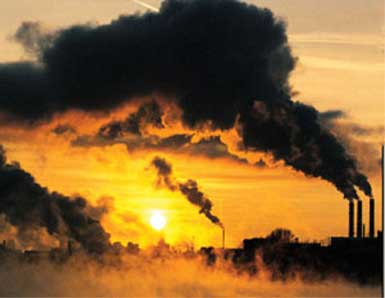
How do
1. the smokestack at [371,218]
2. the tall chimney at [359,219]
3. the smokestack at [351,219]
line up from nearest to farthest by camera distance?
the smokestack at [351,219]
the tall chimney at [359,219]
the smokestack at [371,218]

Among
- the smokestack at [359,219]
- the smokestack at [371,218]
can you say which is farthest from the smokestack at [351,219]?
the smokestack at [371,218]

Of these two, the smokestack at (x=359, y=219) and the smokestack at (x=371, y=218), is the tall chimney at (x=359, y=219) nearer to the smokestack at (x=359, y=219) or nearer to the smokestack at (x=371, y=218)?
the smokestack at (x=359, y=219)

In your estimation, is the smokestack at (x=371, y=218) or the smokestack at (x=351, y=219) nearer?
the smokestack at (x=351, y=219)

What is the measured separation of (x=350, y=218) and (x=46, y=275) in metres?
14.7

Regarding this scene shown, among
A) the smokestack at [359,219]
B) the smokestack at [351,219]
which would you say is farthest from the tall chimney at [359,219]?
the smokestack at [351,219]

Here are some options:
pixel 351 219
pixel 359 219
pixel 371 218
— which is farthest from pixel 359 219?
pixel 371 218

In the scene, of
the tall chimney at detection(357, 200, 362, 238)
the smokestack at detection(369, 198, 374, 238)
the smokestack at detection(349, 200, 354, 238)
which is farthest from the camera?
the smokestack at detection(369, 198, 374, 238)

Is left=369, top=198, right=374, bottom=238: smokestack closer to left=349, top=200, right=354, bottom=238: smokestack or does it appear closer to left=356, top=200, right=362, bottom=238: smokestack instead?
left=356, top=200, right=362, bottom=238: smokestack

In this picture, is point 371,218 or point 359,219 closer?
point 359,219

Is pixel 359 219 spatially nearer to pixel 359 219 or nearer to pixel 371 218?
pixel 359 219

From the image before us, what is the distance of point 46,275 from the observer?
41.0 meters

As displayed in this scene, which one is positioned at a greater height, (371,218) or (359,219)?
(371,218)

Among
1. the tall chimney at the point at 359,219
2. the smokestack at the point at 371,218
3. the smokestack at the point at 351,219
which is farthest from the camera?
the smokestack at the point at 371,218

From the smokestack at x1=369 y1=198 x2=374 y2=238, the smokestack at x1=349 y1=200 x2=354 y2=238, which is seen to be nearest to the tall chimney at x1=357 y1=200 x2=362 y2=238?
the smokestack at x1=349 y1=200 x2=354 y2=238
